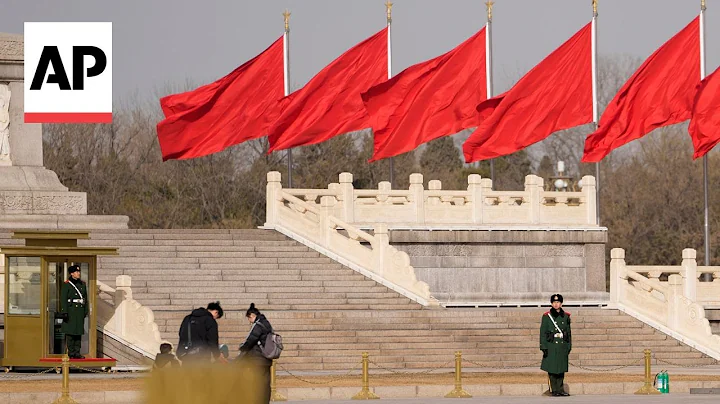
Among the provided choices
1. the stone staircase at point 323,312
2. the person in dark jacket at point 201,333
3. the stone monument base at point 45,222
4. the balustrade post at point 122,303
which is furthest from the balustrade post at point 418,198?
the person in dark jacket at point 201,333

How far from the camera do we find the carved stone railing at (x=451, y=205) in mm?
39250

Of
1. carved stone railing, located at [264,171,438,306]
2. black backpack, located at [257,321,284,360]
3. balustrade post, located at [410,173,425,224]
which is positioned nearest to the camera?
black backpack, located at [257,321,284,360]

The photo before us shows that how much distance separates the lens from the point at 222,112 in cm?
4116

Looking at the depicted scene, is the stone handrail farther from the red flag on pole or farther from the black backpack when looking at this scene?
the black backpack

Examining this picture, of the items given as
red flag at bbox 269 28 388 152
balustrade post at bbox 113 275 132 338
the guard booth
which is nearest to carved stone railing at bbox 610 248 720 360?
red flag at bbox 269 28 388 152

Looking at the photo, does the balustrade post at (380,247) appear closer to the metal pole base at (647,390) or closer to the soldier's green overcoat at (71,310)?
the soldier's green overcoat at (71,310)

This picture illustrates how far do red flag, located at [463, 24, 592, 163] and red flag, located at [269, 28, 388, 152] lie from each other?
337 cm

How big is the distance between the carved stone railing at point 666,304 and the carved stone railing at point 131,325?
11.2m

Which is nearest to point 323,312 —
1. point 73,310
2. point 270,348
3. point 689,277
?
point 73,310

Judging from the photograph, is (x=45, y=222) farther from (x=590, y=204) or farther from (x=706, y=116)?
(x=706, y=116)

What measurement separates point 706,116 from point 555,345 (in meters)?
15.0

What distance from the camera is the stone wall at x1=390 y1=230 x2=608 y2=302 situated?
39250 mm

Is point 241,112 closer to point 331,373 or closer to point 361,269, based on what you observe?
point 361,269

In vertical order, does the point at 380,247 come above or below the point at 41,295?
above
